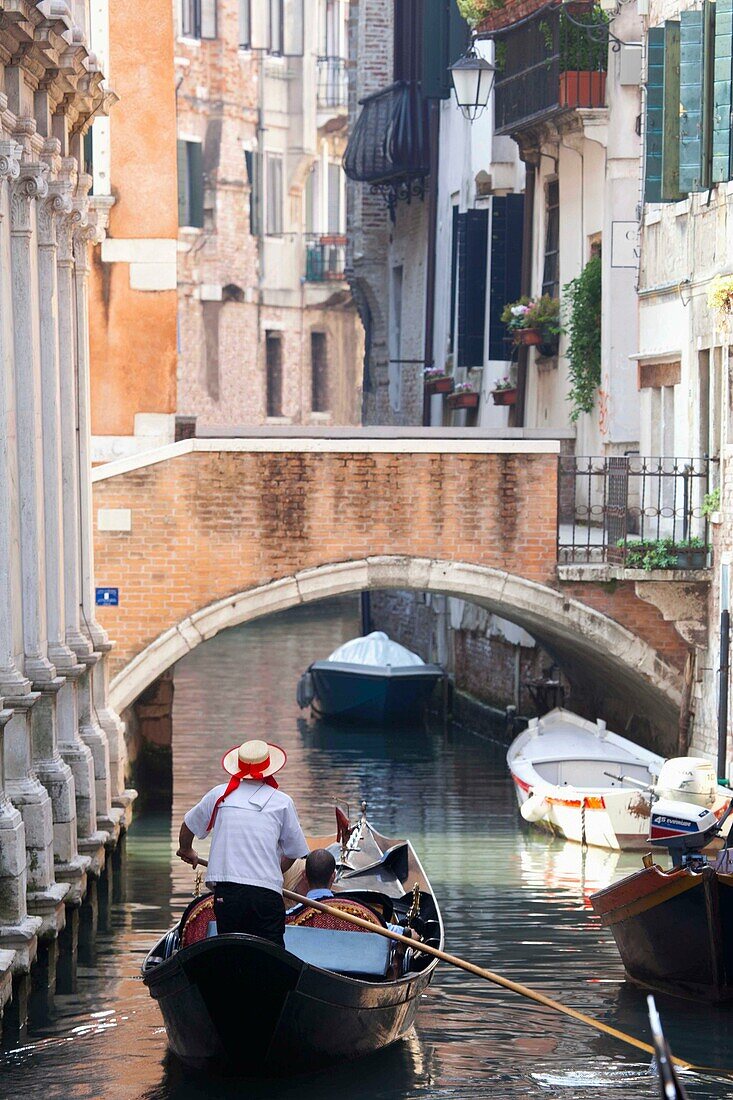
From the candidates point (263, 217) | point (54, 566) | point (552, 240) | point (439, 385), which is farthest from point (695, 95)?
point (263, 217)

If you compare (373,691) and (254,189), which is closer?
(373,691)

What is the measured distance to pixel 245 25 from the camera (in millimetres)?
33656

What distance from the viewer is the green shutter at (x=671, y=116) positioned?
48.0 feet

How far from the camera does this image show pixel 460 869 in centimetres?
1434

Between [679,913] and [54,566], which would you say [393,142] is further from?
[679,913]

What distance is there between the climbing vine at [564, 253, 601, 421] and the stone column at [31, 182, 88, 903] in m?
6.58

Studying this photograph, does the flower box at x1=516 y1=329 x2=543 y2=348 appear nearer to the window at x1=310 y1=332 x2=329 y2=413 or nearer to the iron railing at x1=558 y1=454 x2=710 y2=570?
the iron railing at x1=558 y1=454 x2=710 y2=570

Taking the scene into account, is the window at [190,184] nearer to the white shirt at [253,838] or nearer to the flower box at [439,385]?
the flower box at [439,385]

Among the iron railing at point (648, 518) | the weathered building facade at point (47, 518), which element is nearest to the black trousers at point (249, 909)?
the weathered building facade at point (47, 518)

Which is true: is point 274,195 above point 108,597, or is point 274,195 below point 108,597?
above

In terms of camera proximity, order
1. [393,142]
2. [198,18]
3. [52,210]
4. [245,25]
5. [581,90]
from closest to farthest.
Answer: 1. [52,210]
2. [581,90]
3. [393,142]
4. [198,18]
5. [245,25]

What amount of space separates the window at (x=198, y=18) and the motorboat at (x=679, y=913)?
24044 millimetres

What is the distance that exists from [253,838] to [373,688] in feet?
45.0

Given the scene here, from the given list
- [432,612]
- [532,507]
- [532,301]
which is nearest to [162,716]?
[532,507]
